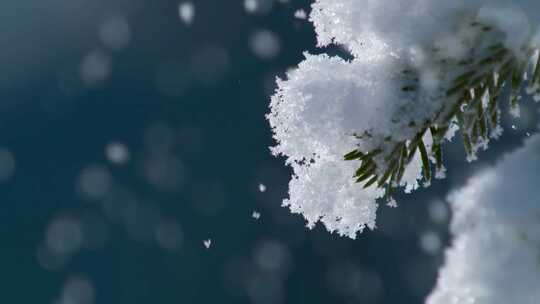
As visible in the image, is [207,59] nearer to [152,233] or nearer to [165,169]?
[165,169]

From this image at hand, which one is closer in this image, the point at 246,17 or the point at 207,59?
the point at 246,17

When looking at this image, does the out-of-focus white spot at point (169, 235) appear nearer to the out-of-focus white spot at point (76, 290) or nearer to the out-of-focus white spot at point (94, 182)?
the out-of-focus white spot at point (94, 182)

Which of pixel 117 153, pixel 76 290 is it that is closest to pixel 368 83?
pixel 117 153

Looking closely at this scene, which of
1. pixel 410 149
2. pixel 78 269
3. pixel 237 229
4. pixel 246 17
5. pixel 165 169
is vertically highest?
pixel 246 17

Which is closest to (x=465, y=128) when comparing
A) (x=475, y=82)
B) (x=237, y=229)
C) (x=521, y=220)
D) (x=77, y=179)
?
(x=475, y=82)

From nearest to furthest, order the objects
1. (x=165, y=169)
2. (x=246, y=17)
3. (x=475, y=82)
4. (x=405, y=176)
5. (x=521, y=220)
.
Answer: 1. (x=521, y=220)
2. (x=475, y=82)
3. (x=405, y=176)
4. (x=246, y=17)
5. (x=165, y=169)

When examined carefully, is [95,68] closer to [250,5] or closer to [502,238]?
[250,5]

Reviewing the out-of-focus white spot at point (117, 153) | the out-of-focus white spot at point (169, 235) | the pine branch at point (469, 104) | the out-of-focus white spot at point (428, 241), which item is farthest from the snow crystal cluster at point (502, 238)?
the out-of-focus white spot at point (169, 235)

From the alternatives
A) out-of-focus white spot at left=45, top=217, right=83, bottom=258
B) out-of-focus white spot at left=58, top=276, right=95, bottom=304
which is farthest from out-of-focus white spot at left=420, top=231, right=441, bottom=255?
out-of-focus white spot at left=45, top=217, right=83, bottom=258
